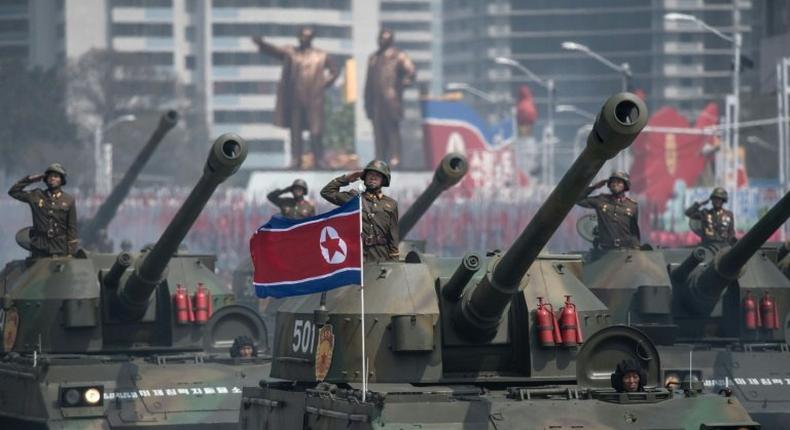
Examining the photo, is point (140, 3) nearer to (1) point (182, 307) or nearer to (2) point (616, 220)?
(2) point (616, 220)

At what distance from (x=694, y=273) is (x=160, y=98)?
80.8 meters

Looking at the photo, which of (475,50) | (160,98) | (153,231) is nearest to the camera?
(153,231)

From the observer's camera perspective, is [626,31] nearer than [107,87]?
No

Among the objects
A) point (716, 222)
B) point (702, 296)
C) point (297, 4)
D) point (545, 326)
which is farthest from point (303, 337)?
point (297, 4)

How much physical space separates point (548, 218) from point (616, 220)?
11431mm

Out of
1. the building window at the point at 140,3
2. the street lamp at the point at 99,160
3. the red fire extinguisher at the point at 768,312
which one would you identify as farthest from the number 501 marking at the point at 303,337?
the building window at the point at 140,3

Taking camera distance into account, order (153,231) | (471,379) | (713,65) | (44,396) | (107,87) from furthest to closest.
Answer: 1. (713,65)
2. (107,87)
3. (153,231)
4. (44,396)
5. (471,379)

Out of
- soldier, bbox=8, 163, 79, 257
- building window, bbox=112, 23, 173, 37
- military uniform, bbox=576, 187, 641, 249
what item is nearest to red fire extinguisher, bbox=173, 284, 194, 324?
soldier, bbox=8, 163, 79, 257

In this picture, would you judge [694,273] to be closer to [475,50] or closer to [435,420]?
[435,420]

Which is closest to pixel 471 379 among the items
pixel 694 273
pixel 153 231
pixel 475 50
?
pixel 694 273

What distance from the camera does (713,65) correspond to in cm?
16338

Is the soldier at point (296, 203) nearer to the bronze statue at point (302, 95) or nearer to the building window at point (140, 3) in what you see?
the bronze statue at point (302, 95)

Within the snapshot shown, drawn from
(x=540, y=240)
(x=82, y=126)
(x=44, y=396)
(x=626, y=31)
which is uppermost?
(x=626, y=31)

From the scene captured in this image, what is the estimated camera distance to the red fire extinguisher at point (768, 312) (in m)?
27.6
